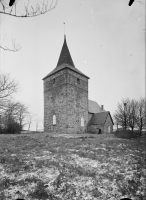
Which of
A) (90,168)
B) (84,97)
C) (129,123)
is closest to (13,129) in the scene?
A: (84,97)

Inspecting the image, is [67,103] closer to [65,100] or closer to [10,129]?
[65,100]

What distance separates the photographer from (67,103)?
21.0 meters

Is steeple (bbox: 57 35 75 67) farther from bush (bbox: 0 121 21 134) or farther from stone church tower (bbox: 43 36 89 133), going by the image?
bush (bbox: 0 121 21 134)

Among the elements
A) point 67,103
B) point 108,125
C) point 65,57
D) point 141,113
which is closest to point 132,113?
point 141,113

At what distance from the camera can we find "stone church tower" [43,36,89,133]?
21.1m

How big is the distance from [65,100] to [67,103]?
1.97 feet

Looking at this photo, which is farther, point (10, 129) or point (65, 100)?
point (65, 100)

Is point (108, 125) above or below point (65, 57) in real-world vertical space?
below

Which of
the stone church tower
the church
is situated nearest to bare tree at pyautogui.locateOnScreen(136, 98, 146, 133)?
the church

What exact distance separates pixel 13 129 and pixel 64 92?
372 inches

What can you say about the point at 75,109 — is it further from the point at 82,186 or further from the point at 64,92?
the point at 82,186

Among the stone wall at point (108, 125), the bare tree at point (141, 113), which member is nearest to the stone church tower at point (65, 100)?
the stone wall at point (108, 125)

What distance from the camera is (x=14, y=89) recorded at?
17.5 metres

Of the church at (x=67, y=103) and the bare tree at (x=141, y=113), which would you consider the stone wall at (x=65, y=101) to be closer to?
the church at (x=67, y=103)
